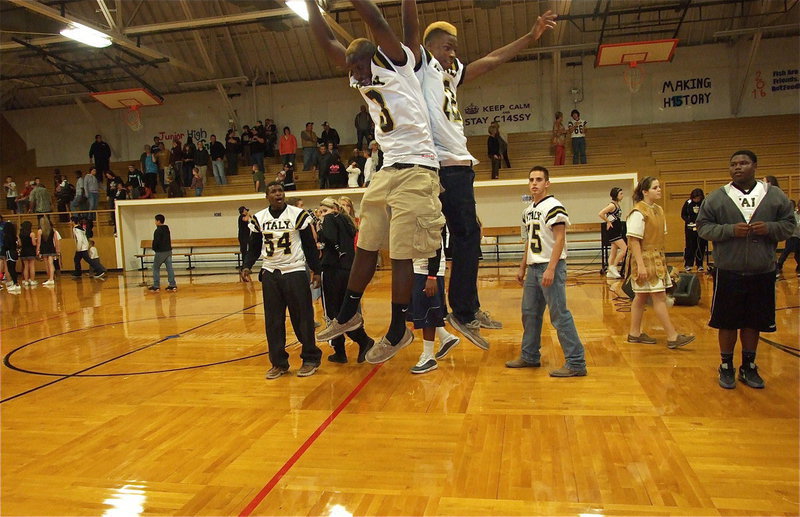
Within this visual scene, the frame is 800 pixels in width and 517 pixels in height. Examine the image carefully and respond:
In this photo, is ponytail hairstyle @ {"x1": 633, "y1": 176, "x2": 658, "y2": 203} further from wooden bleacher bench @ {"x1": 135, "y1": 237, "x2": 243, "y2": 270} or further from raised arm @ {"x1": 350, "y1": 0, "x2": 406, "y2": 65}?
wooden bleacher bench @ {"x1": 135, "y1": 237, "x2": 243, "y2": 270}

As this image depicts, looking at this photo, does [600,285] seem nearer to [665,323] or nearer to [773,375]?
[665,323]

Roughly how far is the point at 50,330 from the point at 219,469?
6829 millimetres

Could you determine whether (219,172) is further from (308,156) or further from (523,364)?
(523,364)

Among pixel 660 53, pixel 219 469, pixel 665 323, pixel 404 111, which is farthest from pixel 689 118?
pixel 219 469

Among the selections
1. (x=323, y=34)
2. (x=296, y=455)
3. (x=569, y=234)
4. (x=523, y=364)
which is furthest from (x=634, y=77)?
(x=296, y=455)

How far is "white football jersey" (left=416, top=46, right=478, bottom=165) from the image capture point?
15.1ft

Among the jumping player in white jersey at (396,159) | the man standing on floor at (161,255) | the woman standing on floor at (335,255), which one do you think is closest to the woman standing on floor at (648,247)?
the jumping player in white jersey at (396,159)

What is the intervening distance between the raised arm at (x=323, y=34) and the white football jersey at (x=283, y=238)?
186cm

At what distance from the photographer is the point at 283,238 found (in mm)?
5559

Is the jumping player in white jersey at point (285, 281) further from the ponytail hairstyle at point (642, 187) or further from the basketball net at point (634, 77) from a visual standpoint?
the basketball net at point (634, 77)

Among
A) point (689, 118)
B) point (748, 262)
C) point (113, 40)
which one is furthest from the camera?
point (689, 118)

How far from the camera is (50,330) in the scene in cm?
877

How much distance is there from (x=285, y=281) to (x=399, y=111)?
2.16 m

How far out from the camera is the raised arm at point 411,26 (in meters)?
4.02
